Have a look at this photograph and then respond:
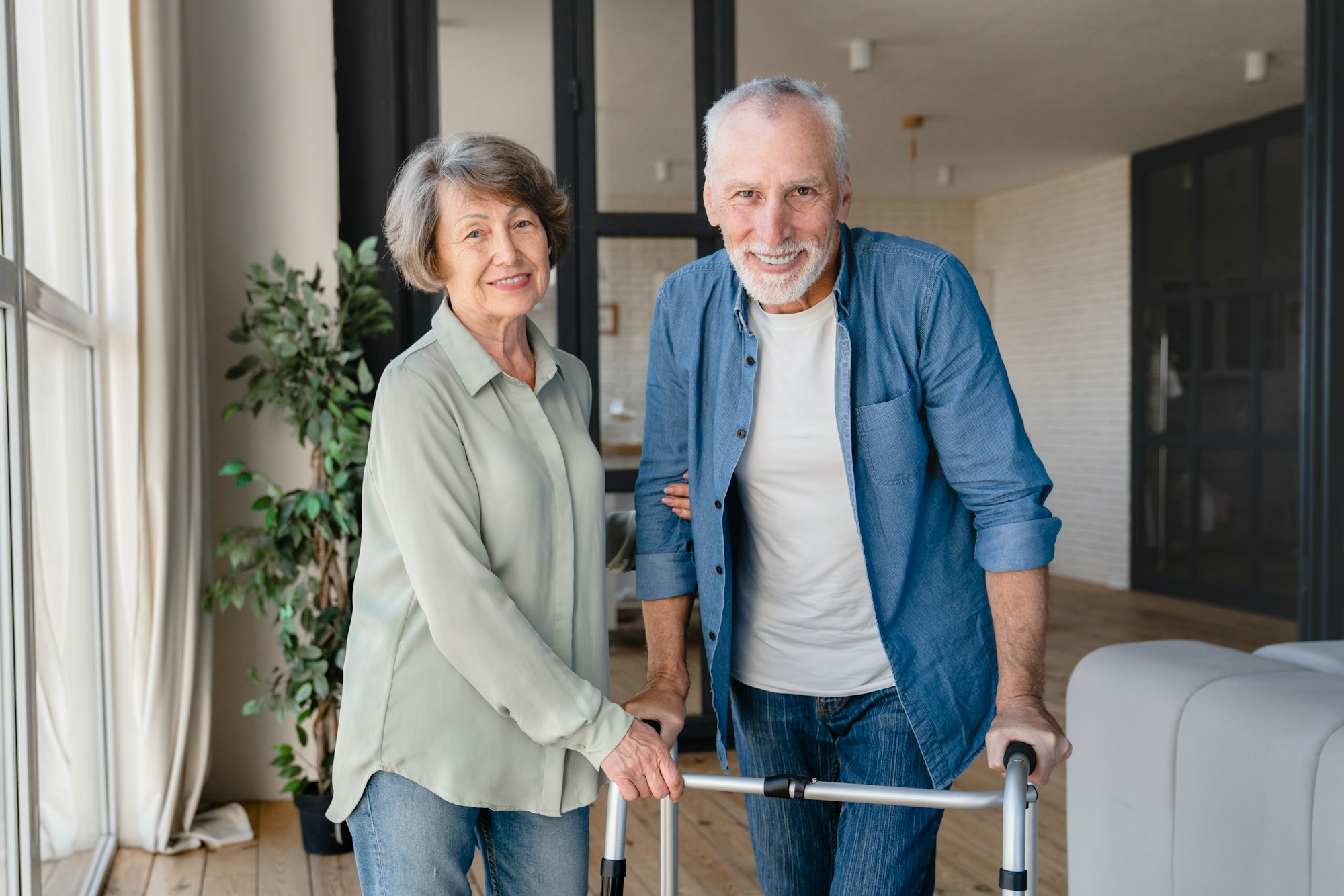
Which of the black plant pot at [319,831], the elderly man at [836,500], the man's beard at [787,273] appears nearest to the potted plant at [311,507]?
the black plant pot at [319,831]

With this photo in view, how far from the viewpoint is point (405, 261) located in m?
1.51

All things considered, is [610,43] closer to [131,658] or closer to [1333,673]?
[131,658]

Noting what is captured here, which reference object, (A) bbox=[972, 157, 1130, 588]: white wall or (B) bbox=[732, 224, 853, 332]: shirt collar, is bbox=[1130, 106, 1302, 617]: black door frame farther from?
(B) bbox=[732, 224, 853, 332]: shirt collar

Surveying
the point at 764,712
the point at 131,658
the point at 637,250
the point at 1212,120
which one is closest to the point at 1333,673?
the point at 764,712

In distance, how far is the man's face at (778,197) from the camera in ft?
4.86

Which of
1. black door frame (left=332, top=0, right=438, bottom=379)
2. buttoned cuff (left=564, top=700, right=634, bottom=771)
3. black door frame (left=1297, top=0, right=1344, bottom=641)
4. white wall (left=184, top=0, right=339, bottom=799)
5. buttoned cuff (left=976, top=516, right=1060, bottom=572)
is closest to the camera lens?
buttoned cuff (left=564, top=700, right=634, bottom=771)

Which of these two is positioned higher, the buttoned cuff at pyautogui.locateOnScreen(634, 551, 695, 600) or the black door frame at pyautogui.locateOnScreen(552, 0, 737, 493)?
the black door frame at pyautogui.locateOnScreen(552, 0, 737, 493)

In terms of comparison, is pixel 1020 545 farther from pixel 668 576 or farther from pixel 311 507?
pixel 311 507

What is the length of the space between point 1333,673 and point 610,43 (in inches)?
120

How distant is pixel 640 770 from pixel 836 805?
50 cm

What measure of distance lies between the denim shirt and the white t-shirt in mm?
31

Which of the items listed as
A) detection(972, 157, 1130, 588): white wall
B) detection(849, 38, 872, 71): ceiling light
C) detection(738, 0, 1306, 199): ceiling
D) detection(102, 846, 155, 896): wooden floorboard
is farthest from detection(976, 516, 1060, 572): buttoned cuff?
detection(972, 157, 1130, 588): white wall

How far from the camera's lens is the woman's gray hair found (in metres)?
1.47

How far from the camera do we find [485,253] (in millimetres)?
1483
